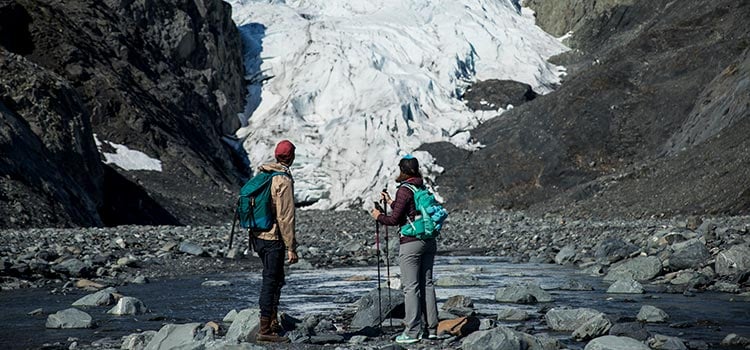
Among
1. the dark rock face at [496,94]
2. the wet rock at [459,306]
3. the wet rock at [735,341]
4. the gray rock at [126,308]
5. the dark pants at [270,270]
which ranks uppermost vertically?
Result: the dark rock face at [496,94]

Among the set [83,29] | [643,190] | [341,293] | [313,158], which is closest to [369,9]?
[313,158]

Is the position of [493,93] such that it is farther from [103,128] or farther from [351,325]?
[351,325]

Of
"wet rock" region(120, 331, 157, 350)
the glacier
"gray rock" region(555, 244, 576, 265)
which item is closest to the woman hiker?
"wet rock" region(120, 331, 157, 350)

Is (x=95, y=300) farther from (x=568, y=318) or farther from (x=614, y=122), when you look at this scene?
(x=614, y=122)

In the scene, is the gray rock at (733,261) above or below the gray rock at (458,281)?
above

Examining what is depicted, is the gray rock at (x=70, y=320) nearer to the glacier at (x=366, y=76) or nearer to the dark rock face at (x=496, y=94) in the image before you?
the glacier at (x=366, y=76)

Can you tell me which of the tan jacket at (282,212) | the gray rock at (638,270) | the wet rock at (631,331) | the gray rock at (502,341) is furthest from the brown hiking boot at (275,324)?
the gray rock at (638,270)

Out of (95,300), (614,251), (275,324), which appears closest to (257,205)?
(275,324)

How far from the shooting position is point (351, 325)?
32.7ft

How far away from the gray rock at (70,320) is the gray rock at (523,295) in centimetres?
529

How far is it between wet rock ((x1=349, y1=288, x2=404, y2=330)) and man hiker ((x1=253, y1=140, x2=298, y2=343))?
1372 mm

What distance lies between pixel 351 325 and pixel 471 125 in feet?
165

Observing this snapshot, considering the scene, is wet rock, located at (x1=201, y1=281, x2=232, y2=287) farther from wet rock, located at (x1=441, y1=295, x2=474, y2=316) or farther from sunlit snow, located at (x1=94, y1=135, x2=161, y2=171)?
sunlit snow, located at (x1=94, y1=135, x2=161, y2=171)

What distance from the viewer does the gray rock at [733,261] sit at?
1332 cm
